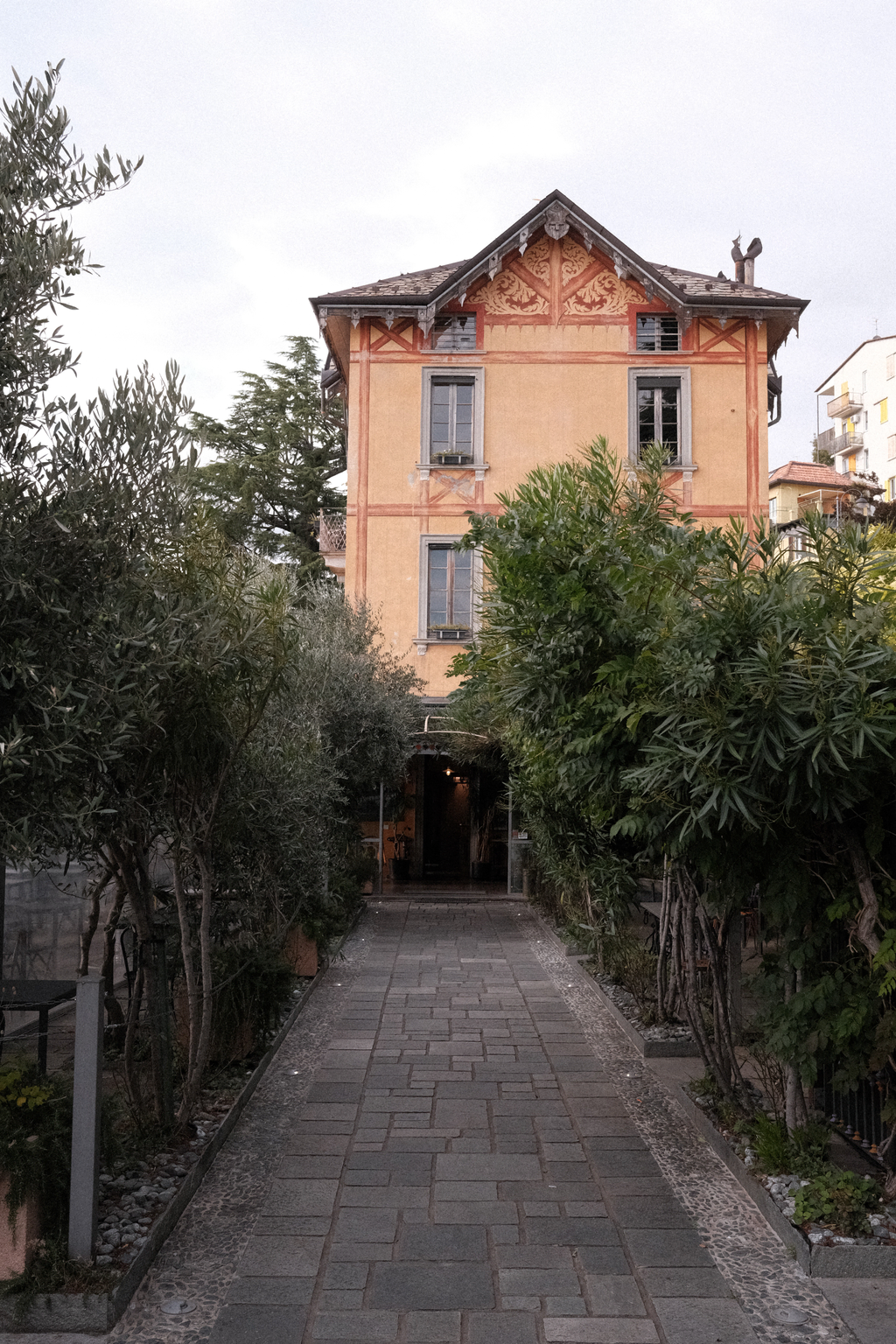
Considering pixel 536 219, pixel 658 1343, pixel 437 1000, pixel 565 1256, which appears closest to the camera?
pixel 658 1343

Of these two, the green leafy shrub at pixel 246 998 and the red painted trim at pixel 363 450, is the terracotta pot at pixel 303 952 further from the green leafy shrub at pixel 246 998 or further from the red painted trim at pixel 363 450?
the red painted trim at pixel 363 450

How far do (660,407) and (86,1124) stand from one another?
649 inches

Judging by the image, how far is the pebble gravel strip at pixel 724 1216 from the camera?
4012 mm

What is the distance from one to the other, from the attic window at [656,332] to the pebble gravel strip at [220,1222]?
14152 mm

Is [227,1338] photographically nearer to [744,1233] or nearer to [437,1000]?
[744,1233]

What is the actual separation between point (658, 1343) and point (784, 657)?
2.39 metres

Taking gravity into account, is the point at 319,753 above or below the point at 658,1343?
above

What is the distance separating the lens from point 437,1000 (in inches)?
397

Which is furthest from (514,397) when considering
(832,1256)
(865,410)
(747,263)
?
(865,410)

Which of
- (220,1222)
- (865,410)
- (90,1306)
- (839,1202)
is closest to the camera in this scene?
(90,1306)

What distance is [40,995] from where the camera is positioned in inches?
252

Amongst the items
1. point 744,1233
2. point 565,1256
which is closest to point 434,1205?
point 565,1256

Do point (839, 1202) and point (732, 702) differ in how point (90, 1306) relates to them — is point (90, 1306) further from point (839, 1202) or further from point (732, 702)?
point (732, 702)

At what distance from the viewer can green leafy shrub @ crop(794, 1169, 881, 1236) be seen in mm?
4512
